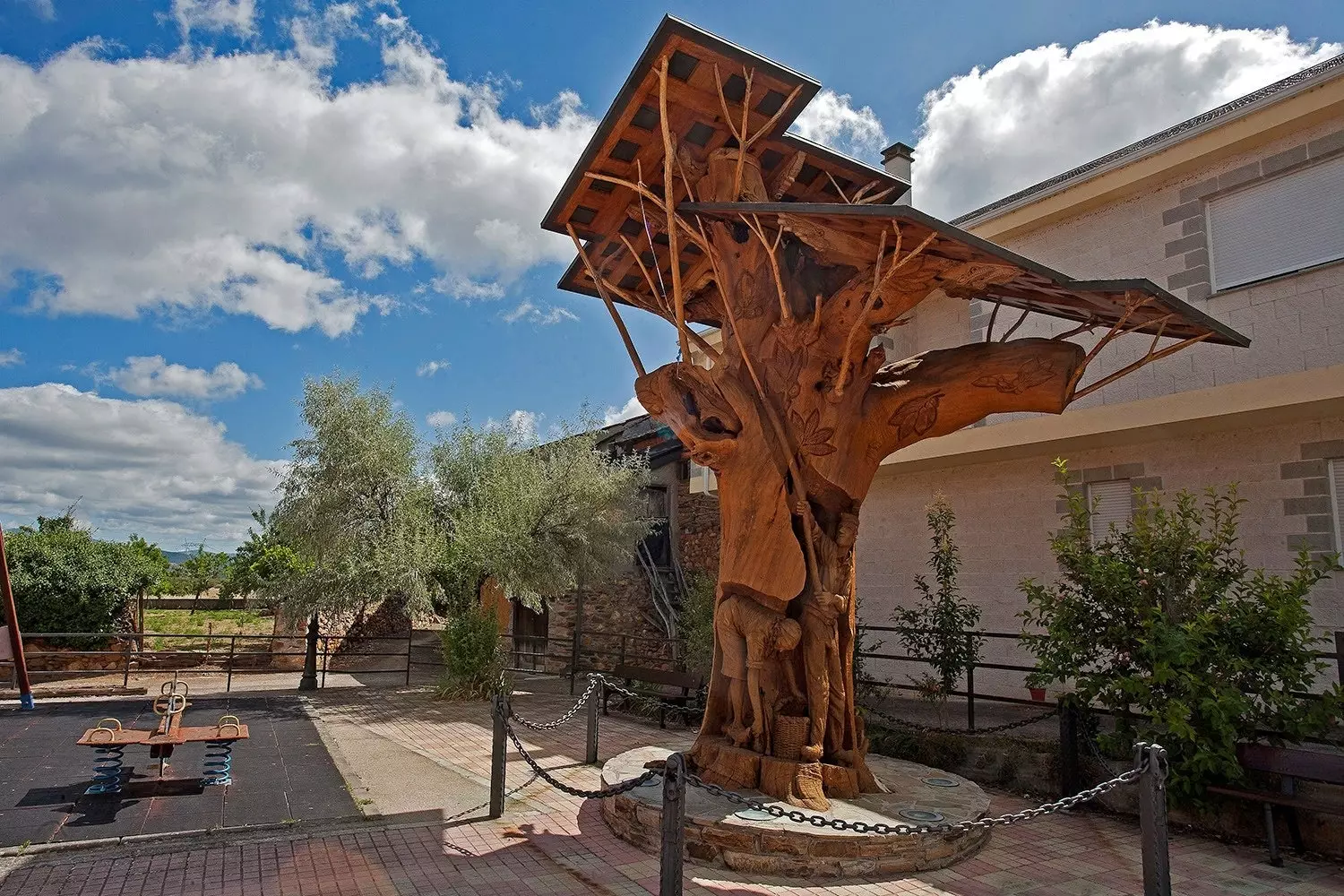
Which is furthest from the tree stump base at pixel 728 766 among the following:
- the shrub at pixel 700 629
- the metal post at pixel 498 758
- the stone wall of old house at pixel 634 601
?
the stone wall of old house at pixel 634 601

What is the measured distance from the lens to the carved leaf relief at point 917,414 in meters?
6.27

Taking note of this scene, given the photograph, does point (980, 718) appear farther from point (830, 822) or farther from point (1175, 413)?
point (830, 822)

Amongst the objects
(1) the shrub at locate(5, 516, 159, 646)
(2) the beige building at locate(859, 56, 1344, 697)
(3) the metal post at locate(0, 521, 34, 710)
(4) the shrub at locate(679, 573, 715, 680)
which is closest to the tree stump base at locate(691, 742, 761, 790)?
(3) the metal post at locate(0, 521, 34, 710)

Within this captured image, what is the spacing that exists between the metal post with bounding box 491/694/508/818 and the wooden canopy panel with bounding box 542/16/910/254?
13.5 ft

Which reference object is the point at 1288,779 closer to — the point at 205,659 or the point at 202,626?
the point at 205,659

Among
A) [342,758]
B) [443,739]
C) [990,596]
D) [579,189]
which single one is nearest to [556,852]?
[342,758]

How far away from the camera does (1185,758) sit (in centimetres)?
595

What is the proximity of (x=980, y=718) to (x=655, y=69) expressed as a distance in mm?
7572

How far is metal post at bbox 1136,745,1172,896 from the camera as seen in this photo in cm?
388

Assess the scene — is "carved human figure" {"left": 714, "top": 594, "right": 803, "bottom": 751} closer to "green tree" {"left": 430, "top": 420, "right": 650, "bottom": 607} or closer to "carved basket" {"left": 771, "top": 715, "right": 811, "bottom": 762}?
"carved basket" {"left": 771, "top": 715, "right": 811, "bottom": 762}

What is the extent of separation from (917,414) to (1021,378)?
798mm

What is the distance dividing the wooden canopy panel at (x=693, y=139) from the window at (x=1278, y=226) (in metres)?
4.44

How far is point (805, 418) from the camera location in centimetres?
616

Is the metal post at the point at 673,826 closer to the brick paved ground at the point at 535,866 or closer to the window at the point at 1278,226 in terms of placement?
the brick paved ground at the point at 535,866
